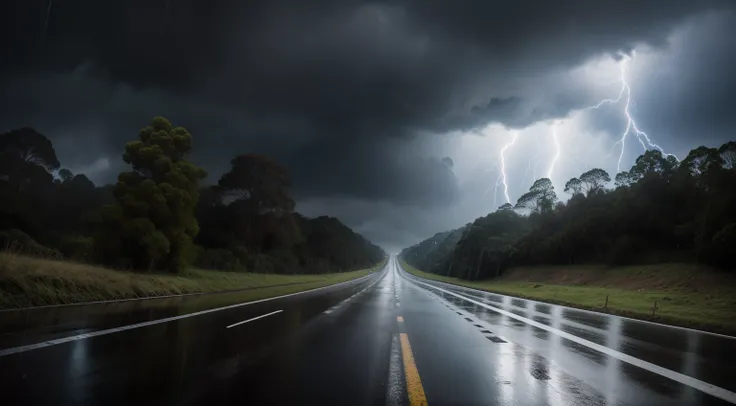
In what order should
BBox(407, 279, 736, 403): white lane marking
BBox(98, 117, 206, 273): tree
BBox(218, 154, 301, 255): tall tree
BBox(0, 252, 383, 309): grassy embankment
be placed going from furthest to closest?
BBox(218, 154, 301, 255): tall tree, BBox(98, 117, 206, 273): tree, BBox(0, 252, 383, 309): grassy embankment, BBox(407, 279, 736, 403): white lane marking

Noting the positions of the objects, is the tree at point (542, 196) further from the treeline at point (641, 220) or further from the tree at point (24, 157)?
the tree at point (24, 157)

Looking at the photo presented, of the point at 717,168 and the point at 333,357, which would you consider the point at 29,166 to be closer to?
the point at 333,357

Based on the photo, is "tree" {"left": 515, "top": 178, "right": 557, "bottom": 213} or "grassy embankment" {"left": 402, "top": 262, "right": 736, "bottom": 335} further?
"tree" {"left": 515, "top": 178, "right": 557, "bottom": 213}

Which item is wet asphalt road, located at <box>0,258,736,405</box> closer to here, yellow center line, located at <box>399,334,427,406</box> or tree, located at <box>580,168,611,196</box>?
yellow center line, located at <box>399,334,427,406</box>

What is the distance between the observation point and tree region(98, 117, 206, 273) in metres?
24.3

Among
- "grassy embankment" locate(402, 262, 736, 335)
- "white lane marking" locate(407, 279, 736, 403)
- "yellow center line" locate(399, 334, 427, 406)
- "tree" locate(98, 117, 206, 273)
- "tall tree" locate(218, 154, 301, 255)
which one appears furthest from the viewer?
"tall tree" locate(218, 154, 301, 255)

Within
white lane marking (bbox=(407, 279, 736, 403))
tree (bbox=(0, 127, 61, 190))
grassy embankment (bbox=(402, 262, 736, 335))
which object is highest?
tree (bbox=(0, 127, 61, 190))

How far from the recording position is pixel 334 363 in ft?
23.8

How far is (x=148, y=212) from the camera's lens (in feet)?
81.9

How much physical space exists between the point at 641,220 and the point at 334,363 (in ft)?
208

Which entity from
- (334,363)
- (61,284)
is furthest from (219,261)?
(334,363)

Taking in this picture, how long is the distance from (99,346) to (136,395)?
322 centimetres

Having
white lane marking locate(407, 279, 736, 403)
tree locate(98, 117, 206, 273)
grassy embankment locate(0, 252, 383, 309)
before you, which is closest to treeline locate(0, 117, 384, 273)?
tree locate(98, 117, 206, 273)

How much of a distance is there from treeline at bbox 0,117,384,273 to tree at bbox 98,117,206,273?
54 mm
